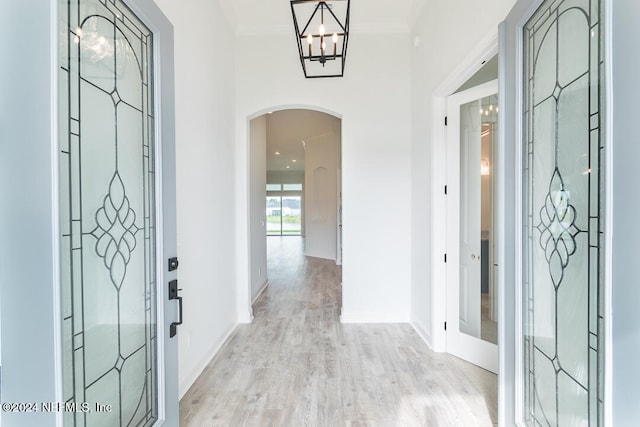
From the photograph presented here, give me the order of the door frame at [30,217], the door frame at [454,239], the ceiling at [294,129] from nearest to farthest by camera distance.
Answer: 1. the door frame at [30,217]
2. the door frame at [454,239]
3. the ceiling at [294,129]

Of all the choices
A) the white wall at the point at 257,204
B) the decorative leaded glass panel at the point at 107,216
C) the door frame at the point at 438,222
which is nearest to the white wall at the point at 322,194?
the white wall at the point at 257,204

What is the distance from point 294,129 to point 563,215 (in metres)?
6.73

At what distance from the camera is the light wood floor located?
2.00 metres

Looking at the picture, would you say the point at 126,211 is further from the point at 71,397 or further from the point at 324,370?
the point at 324,370

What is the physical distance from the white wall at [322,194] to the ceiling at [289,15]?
433cm

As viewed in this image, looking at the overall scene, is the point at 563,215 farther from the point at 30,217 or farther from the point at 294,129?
the point at 294,129

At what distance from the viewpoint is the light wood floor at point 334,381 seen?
6.55ft

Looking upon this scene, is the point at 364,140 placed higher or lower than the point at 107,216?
higher

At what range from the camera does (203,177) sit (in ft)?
8.71

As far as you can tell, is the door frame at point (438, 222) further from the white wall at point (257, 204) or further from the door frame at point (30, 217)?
the door frame at point (30, 217)

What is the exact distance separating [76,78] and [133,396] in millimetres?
1453

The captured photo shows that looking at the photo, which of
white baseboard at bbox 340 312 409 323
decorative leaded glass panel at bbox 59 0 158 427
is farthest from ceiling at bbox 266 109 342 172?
decorative leaded glass panel at bbox 59 0 158 427

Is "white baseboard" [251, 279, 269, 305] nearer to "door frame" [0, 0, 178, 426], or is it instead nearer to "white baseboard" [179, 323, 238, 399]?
"white baseboard" [179, 323, 238, 399]

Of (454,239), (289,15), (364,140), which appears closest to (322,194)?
(364,140)
